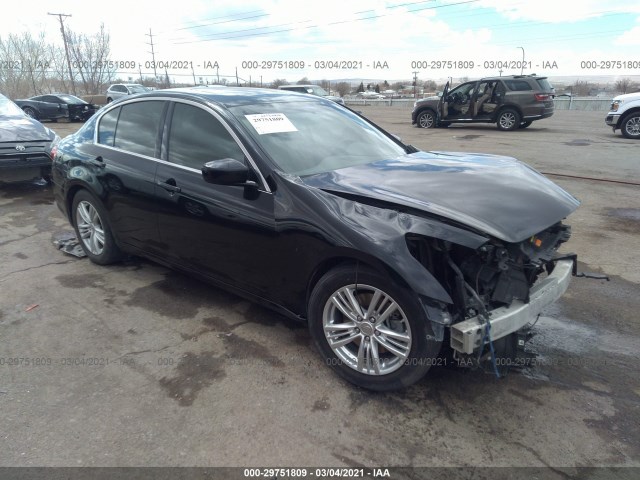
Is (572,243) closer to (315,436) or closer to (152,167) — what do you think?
(315,436)

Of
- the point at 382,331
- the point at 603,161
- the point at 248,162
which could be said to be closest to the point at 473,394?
the point at 382,331

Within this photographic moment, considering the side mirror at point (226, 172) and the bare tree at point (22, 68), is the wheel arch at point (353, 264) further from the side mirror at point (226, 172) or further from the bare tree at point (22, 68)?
the bare tree at point (22, 68)

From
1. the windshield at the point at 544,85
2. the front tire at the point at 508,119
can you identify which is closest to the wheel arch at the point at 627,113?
the windshield at the point at 544,85

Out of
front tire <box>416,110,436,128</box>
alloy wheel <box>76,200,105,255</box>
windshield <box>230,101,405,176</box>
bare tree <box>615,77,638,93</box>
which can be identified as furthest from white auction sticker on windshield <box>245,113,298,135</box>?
bare tree <box>615,77,638,93</box>

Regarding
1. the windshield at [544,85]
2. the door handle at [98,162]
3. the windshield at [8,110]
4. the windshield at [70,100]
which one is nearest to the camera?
the door handle at [98,162]

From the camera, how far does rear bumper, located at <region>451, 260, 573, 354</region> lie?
2307 millimetres

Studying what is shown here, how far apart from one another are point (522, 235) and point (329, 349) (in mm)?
1329

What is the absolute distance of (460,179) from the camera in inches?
115

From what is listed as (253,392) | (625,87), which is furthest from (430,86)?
(253,392)

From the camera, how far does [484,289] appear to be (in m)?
2.57

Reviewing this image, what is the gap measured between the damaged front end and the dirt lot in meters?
0.40

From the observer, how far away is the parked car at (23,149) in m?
7.42

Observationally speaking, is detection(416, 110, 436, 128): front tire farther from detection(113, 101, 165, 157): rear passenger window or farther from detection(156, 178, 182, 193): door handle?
detection(156, 178, 182, 193): door handle

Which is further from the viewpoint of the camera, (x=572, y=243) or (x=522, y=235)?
(x=572, y=243)
